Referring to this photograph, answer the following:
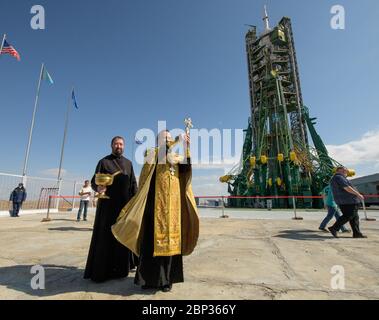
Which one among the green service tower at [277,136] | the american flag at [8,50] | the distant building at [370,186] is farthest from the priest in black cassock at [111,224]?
the distant building at [370,186]

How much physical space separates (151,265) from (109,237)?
2.42ft

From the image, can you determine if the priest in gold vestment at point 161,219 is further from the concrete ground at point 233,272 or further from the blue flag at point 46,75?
the blue flag at point 46,75

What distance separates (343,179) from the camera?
18.5ft

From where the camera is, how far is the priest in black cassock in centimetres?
279

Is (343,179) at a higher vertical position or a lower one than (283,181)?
lower

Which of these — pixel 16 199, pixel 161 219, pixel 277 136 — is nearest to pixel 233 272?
pixel 161 219

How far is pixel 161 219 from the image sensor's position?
2.60m

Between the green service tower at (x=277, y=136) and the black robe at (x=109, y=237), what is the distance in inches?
955

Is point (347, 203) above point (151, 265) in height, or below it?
above

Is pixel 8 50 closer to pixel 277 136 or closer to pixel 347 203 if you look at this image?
pixel 347 203

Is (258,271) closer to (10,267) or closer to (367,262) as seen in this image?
(367,262)

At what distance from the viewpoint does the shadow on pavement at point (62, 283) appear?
2.39 meters

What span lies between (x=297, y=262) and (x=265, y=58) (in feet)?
115
